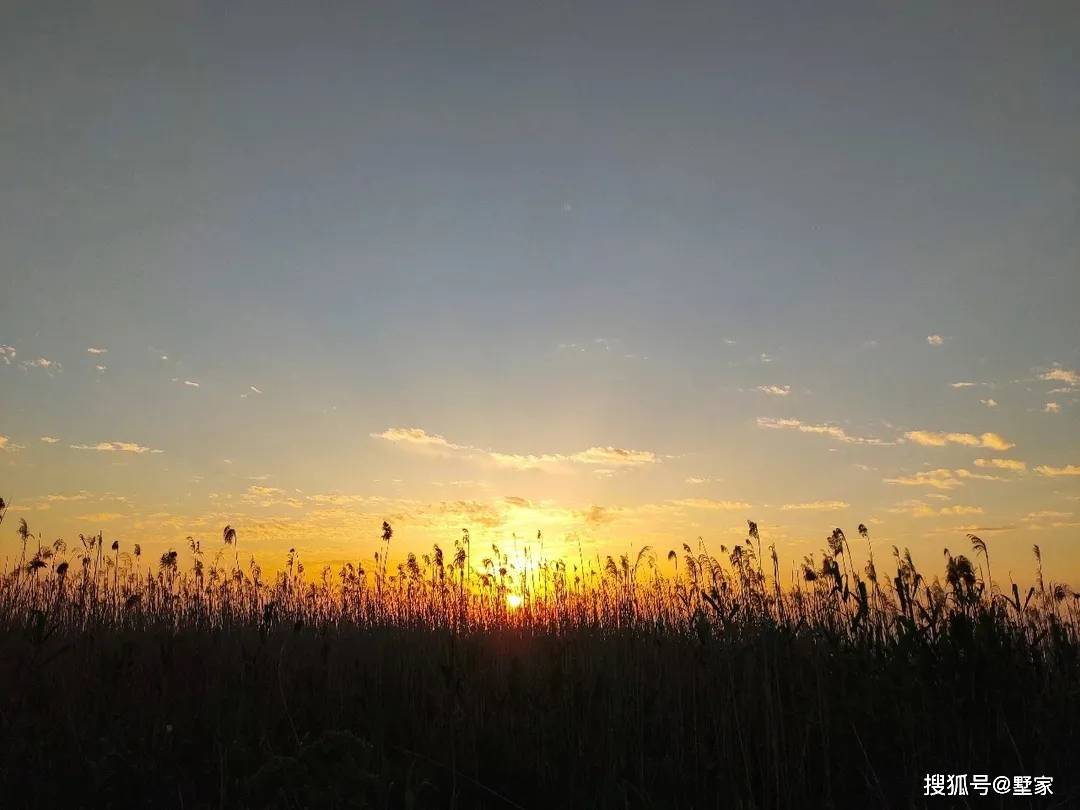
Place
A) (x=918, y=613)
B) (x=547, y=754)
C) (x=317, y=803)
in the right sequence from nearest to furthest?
(x=317, y=803), (x=547, y=754), (x=918, y=613)

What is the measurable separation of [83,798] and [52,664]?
400 centimetres

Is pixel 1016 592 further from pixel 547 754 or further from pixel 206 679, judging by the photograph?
pixel 206 679

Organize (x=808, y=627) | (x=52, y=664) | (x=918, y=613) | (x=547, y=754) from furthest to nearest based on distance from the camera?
(x=808, y=627), (x=52, y=664), (x=918, y=613), (x=547, y=754)

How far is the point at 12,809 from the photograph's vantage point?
3695 millimetres

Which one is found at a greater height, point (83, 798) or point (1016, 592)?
point (1016, 592)

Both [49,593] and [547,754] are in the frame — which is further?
[49,593]

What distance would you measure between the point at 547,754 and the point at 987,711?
2.77 meters

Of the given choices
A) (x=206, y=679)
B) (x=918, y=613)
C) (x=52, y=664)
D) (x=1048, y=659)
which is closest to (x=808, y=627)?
(x=918, y=613)

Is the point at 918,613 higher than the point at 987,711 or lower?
higher

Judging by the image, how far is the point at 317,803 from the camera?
9.98 ft

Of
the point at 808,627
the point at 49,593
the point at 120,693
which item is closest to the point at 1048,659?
the point at 808,627

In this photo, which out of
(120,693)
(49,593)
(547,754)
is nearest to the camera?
(547,754)

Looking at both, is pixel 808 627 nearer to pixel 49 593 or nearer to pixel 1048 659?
pixel 1048 659

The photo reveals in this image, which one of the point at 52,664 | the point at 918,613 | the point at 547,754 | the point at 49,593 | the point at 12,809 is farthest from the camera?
the point at 49,593
